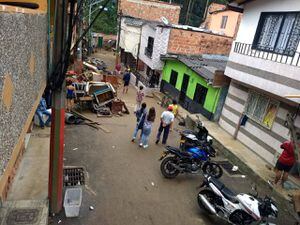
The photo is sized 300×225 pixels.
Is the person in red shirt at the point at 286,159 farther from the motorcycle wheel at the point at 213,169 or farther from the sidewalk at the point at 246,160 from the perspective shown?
the motorcycle wheel at the point at 213,169

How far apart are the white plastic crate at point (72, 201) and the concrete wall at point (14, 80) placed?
3.78m

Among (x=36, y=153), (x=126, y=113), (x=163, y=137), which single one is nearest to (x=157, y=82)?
(x=126, y=113)

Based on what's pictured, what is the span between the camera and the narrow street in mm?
6246

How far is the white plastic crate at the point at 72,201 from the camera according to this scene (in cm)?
570

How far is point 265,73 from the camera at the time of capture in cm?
866

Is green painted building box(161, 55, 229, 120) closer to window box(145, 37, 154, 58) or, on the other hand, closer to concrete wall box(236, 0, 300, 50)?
window box(145, 37, 154, 58)

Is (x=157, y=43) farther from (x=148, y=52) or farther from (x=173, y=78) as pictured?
(x=173, y=78)

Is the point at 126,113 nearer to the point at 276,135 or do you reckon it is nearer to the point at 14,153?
the point at 276,135

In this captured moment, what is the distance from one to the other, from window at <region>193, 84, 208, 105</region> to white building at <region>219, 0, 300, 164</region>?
9.28 feet

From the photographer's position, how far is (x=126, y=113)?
13891 mm

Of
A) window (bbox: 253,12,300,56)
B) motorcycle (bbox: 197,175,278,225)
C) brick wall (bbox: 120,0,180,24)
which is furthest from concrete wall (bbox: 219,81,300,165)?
brick wall (bbox: 120,0,180,24)

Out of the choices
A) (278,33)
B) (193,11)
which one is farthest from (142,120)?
(193,11)

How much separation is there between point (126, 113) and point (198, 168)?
22.1ft

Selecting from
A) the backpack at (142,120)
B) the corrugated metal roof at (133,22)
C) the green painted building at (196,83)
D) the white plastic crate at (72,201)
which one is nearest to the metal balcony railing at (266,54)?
the green painted building at (196,83)
